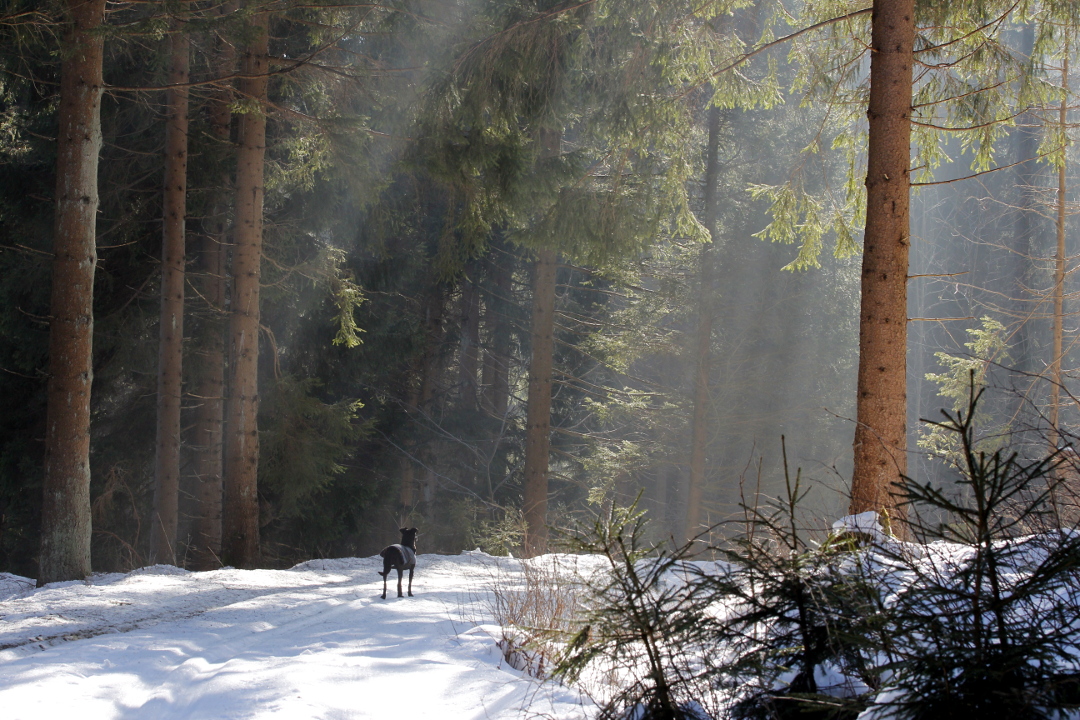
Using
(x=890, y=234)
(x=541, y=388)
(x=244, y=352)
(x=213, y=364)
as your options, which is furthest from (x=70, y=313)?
(x=541, y=388)

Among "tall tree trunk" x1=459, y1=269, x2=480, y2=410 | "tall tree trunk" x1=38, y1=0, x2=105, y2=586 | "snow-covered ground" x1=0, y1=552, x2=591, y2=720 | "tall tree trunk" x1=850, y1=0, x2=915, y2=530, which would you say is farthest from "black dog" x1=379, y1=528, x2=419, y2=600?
"tall tree trunk" x1=459, y1=269, x2=480, y2=410

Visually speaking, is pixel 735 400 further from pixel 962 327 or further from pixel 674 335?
pixel 962 327

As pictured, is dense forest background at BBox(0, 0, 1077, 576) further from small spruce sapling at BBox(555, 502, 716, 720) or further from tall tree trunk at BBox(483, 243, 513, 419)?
small spruce sapling at BBox(555, 502, 716, 720)

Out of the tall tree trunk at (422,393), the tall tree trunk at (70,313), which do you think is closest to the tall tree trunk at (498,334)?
the tall tree trunk at (422,393)

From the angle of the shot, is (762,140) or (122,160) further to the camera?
(762,140)

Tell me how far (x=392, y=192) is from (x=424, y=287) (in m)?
2.99

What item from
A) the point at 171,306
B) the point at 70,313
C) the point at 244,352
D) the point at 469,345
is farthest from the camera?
the point at 469,345

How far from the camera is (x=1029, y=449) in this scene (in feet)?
58.5

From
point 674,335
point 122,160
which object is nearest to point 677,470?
point 674,335

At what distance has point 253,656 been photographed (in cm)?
448

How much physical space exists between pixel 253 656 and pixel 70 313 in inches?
191

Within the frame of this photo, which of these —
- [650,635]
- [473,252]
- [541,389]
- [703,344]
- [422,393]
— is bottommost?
[650,635]

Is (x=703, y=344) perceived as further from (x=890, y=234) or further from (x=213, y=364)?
(x=890, y=234)

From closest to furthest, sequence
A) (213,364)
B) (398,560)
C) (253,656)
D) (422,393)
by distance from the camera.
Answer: (253,656) → (398,560) → (213,364) → (422,393)
